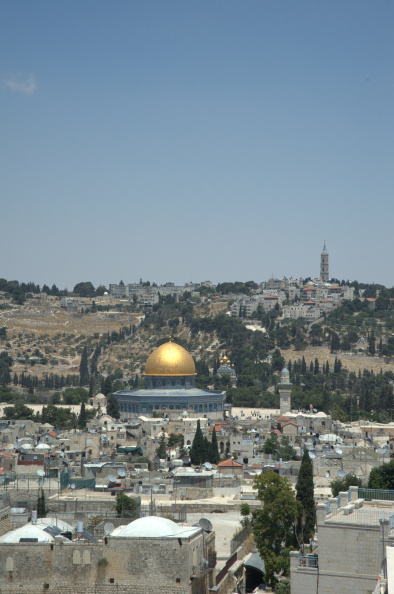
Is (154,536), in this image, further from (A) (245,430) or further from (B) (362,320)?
(B) (362,320)

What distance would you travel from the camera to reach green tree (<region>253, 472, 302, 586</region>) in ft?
73.8

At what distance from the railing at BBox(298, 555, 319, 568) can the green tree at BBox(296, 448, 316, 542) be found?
235 inches

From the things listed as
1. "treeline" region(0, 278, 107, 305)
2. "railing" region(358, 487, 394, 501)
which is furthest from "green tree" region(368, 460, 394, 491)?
"treeline" region(0, 278, 107, 305)

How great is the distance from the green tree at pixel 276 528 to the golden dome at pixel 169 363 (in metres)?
40.5

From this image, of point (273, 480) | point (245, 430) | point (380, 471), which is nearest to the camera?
point (273, 480)

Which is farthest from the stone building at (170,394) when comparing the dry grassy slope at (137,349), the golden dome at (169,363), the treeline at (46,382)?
the dry grassy slope at (137,349)

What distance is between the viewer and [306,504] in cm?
2664

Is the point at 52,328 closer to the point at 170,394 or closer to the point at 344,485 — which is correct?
the point at 170,394

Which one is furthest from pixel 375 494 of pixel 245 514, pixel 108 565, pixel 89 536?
pixel 245 514

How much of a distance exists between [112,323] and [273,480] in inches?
4005

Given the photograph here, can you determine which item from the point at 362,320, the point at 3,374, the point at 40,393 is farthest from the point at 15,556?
the point at 362,320

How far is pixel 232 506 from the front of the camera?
3181cm

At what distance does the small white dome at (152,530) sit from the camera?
20.0 metres

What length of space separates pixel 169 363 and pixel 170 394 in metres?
2.98
